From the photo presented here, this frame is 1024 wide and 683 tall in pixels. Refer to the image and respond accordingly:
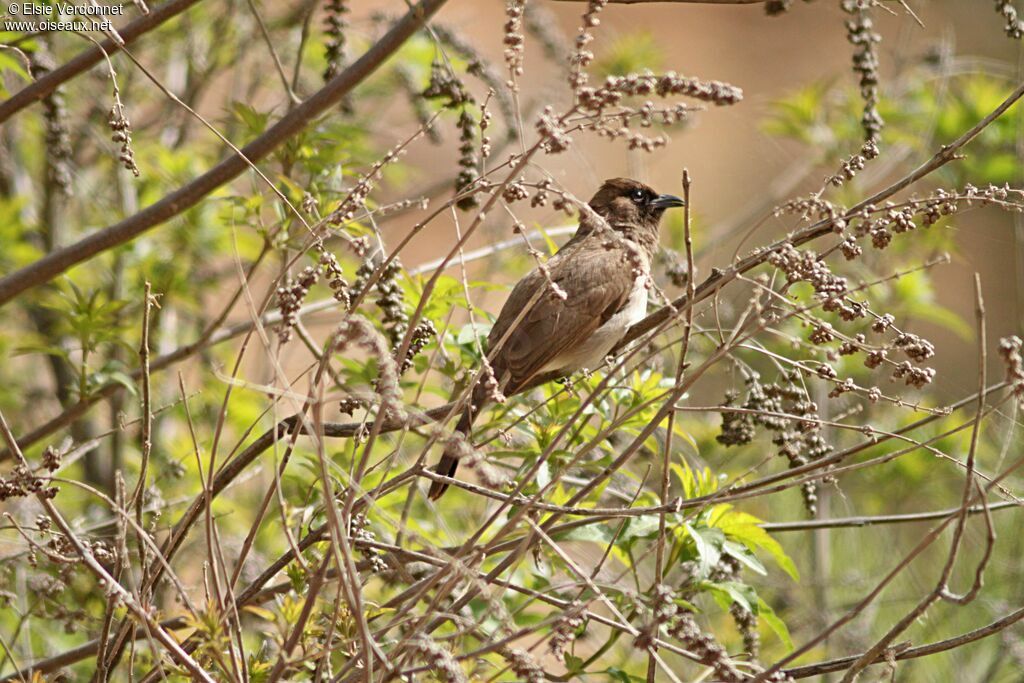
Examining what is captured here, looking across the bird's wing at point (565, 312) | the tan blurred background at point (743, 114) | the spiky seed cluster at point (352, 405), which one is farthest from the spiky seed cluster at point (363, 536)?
the tan blurred background at point (743, 114)

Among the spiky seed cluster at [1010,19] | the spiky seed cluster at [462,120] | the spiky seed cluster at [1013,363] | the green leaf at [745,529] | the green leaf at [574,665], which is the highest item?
the spiky seed cluster at [462,120]

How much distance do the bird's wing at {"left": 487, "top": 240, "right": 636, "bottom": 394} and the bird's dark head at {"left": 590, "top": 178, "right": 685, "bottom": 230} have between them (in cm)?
30

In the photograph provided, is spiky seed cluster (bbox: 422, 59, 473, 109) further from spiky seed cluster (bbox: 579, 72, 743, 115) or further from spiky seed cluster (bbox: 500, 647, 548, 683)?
spiky seed cluster (bbox: 500, 647, 548, 683)

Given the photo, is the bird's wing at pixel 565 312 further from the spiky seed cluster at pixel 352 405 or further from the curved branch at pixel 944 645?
the curved branch at pixel 944 645

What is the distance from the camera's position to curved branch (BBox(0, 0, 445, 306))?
249 centimetres

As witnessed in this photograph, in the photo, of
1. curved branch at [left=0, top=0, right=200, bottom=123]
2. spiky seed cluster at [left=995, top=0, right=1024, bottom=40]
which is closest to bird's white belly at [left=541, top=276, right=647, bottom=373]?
spiky seed cluster at [left=995, top=0, right=1024, bottom=40]

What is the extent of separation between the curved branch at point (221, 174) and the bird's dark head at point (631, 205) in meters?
2.26

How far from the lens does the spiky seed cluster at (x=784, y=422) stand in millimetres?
2465

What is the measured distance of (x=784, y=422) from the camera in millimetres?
2602

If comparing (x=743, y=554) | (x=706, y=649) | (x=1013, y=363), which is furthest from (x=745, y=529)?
(x=1013, y=363)

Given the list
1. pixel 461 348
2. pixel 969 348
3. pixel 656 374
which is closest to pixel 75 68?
pixel 461 348

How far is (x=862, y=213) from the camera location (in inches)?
83.7

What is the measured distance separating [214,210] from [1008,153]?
12.0 feet

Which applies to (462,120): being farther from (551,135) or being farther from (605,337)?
(605,337)
